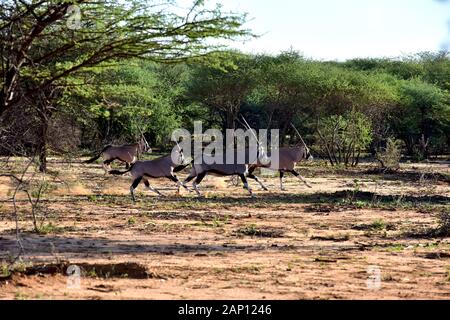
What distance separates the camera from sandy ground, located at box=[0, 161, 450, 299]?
7715mm

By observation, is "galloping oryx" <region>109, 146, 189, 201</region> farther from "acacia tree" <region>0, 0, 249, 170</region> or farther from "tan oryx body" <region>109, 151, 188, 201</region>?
"acacia tree" <region>0, 0, 249, 170</region>

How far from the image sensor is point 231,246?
35.5 feet

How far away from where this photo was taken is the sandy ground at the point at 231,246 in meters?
7.71

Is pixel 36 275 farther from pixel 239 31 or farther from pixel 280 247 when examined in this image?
pixel 239 31

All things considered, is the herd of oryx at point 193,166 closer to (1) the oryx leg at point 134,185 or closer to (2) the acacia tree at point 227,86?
(1) the oryx leg at point 134,185

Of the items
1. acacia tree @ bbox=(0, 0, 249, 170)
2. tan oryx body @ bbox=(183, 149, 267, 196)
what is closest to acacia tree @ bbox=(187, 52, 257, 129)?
tan oryx body @ bbox=(183, 149, 267, 196)

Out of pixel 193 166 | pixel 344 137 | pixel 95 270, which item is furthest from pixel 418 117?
pixel 95 270

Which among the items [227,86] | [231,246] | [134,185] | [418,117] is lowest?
[231,246]

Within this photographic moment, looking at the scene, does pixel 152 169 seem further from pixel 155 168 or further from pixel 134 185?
pixel 134 185

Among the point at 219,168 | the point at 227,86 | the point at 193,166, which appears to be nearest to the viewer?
the point at 193,166

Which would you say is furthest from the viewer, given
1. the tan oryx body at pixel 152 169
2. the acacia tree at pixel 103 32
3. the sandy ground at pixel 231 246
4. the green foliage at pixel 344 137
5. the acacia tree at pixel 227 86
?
the acacia tree at pixel 227 86

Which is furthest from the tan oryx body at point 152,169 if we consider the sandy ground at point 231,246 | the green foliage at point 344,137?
the green foliage at point 344,137

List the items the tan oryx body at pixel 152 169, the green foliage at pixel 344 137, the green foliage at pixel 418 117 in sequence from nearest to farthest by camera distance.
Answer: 1. the tan oryx body at pixel 152 169
2. the green foliage at pixel 344 137
3. the green foliage at pixel 418 117
